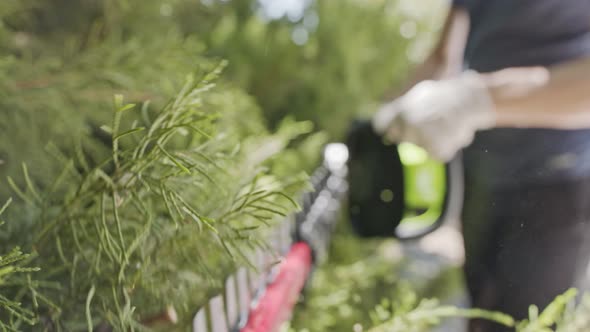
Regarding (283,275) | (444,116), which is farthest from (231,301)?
(444,116)

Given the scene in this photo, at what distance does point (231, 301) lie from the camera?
0.30 meters

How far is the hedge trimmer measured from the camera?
42cm

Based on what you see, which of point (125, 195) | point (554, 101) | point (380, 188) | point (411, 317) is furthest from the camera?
point (380, 188)

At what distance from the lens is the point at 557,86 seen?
1.55ft

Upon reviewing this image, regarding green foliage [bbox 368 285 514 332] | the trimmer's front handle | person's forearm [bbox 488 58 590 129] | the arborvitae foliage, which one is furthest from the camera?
the trimmer's front handle

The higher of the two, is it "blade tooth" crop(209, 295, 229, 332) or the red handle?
"blade tooth" crop(209, 295, 229, 332)

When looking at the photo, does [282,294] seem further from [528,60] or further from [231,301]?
[528,60]

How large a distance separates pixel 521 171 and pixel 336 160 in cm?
31

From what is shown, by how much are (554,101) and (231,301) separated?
38 centimetres

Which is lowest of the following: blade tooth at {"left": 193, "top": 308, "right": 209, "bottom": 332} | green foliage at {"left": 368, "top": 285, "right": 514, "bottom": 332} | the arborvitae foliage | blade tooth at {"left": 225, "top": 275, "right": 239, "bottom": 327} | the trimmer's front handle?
the trimmer's front handle

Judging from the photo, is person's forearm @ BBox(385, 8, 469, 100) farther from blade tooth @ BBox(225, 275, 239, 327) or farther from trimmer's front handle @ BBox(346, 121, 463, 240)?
blade tooth @ BBox(225, 275, 239, 327)

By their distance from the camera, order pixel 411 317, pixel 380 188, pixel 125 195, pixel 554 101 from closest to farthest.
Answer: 1. pixel 125 195
2. pixel 411 317
3. pixel 554 101
4. pixel 380 188

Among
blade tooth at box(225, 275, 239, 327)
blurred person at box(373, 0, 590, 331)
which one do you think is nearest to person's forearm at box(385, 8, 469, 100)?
blurred person at box(373, 0, 590, 331)

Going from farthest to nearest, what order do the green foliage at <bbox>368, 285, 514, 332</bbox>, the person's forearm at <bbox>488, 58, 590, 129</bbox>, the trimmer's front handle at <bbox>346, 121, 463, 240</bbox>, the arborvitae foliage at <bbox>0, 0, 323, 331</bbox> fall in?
the trimmer's front handle at <bbox>346, 121, 463, 240</bbox>, the person's forearm at <bbox>488, 58, 590, 129</bbox>, the green foliage at <bbox>368, 285, 514, 332</bbox>, the arborvitae foliage at <bbox>0, 0, 323, 331</bbox>
